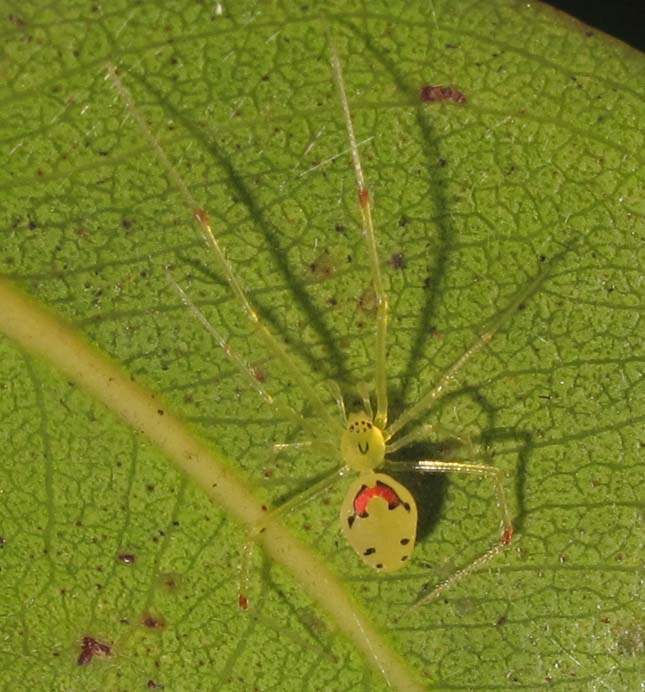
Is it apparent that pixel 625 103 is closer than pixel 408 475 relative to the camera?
Yes

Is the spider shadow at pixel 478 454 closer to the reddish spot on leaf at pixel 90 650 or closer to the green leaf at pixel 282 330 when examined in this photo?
the green leaf at pixel 282 330

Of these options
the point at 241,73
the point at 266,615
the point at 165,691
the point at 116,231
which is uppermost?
the point at 241,73

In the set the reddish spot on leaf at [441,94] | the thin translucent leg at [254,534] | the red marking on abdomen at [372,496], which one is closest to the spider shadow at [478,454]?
the red marking on abdomen at [372,496]

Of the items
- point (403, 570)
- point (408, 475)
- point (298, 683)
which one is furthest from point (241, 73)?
point (298, 683)

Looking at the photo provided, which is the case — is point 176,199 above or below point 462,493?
above

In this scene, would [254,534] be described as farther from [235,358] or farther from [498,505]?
[498,505]

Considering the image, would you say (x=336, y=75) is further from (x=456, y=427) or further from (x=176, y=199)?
(x=456, y=427)

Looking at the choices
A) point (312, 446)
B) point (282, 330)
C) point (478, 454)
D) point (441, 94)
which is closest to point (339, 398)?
point (312, 446)
